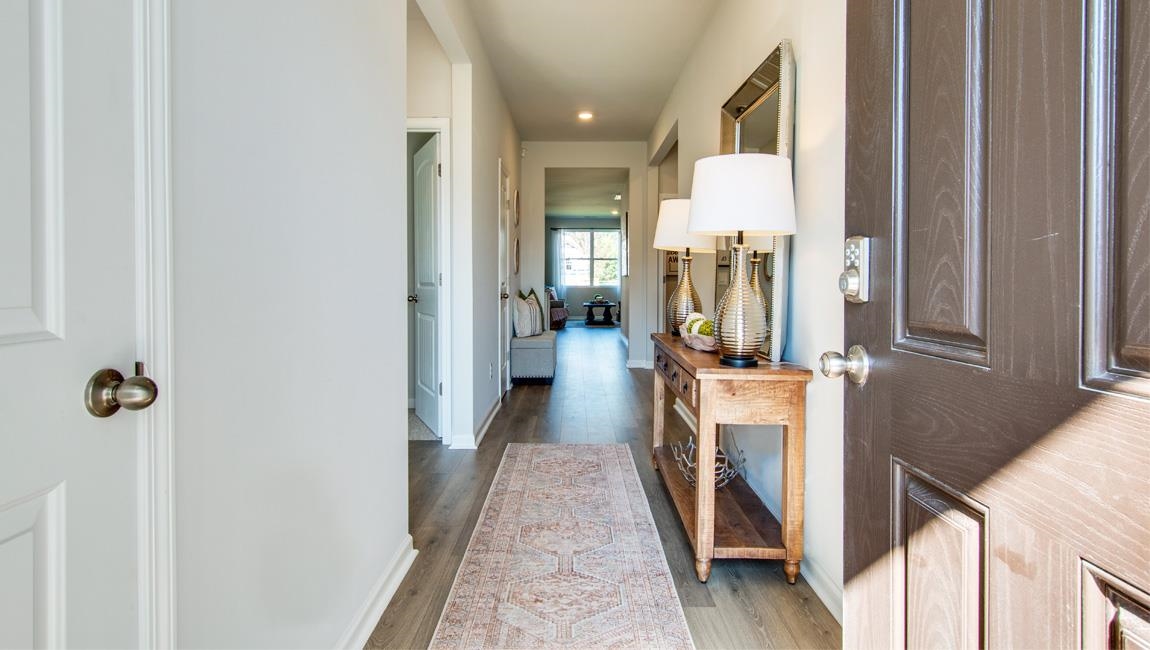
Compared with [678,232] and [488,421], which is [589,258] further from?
[678,232]

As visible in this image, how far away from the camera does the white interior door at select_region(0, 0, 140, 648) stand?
594 mm

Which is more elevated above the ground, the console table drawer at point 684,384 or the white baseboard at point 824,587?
the console table drawer at point 684,384

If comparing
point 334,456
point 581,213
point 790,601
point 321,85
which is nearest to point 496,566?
point 334,456

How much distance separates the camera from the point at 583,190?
9.95 meters

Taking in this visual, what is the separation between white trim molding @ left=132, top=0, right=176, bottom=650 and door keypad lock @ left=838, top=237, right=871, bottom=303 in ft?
3.11

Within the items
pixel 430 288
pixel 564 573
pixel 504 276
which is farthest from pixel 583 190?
pixel 564 573

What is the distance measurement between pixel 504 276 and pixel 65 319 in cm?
452

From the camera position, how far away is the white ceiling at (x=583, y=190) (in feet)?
26.9

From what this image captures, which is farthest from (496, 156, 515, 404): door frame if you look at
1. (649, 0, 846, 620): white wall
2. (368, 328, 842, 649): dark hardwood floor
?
(649, 0, 846, 620): white wall

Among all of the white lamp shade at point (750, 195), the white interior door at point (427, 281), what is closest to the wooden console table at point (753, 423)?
the white lamp shade at point (750, 195)

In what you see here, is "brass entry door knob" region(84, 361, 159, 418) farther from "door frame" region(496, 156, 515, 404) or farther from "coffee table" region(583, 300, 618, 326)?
"coffee table" region(583, 300, 618, 326)

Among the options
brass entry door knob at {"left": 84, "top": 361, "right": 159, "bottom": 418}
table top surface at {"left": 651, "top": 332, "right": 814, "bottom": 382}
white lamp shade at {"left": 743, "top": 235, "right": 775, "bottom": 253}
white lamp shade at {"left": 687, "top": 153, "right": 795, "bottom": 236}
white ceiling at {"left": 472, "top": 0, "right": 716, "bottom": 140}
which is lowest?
table top surface at {"left": 651, "top": 332, "right": 814, "bottom": 382}

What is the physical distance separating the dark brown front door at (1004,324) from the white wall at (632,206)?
19.2 ft

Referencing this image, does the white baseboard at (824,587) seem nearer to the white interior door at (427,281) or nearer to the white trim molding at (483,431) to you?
the white trim molding at (483,431)
